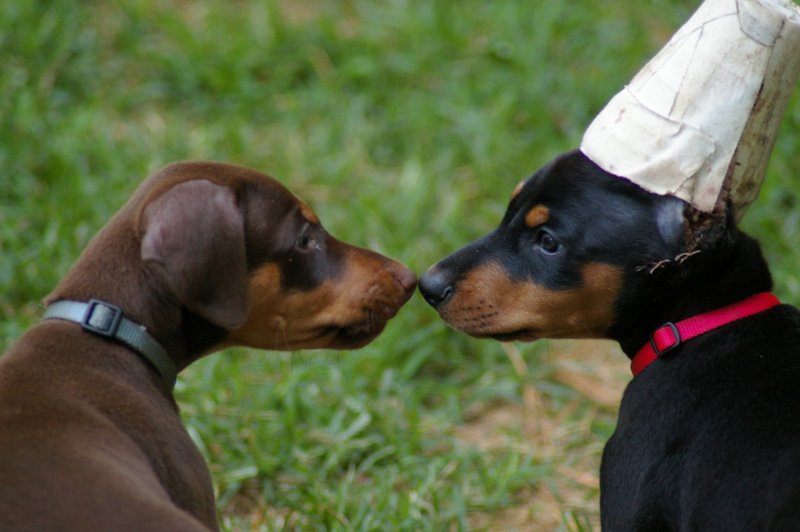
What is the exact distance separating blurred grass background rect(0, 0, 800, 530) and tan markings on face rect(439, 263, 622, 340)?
2.75 feet

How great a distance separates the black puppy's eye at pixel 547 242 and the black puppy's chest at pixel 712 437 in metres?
0.55

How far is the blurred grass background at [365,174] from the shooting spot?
551 centimetres

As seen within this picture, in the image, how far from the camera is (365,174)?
760 cm

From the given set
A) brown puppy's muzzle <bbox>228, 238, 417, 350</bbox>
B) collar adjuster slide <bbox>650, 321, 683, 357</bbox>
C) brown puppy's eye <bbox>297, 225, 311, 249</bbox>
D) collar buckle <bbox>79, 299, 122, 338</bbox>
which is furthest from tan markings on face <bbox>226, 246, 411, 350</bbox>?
collar adjuster slide <bbox>650, 321, 683, 357</bbox>

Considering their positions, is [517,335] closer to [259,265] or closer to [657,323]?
[657,323]

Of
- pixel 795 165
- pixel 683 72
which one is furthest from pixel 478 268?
pixel 795 165

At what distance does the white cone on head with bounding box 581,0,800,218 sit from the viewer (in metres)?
4.12

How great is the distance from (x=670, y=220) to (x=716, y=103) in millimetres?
418

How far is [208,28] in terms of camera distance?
28.8 ft

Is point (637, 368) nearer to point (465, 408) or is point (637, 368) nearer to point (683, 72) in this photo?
point (683, 72)

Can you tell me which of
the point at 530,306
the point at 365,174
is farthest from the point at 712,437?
the point at 365,174

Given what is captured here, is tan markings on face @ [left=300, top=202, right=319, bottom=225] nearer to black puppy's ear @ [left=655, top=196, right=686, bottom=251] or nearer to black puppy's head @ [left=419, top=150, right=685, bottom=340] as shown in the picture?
black puppy's head @ [left=419, top=150, right=685, bottom=340]

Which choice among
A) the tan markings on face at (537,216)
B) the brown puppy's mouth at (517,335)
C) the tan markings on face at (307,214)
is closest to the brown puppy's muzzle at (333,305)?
the tan markings on face at (307,214)

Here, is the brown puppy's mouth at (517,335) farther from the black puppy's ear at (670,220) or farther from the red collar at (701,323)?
the black puppy's ear at (670,220)
